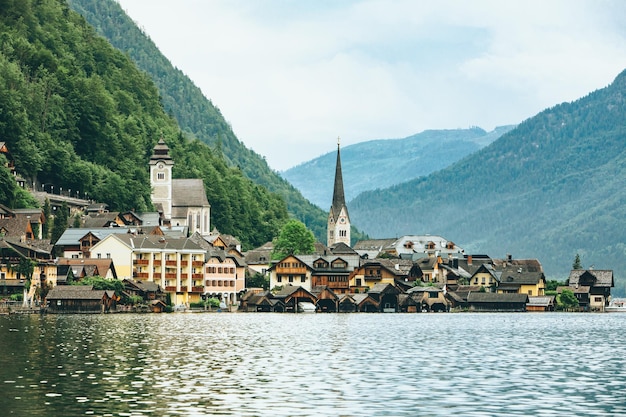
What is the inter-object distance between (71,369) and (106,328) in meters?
38.7

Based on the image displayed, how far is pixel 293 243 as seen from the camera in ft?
624

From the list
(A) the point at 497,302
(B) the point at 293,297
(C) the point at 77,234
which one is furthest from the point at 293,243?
(C) the point at 77,234

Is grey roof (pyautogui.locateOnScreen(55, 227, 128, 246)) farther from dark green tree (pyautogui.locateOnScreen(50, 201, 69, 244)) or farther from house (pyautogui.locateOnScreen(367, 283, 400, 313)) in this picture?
house (pyautogui.locateOnScreen(367, 283, 400, 313))

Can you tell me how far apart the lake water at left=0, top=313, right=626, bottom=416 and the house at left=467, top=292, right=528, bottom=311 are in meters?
94.1

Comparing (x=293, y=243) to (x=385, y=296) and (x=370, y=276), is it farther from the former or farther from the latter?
(x=385, y=296)

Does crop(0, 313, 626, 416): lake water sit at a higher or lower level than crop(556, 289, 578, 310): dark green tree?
lower

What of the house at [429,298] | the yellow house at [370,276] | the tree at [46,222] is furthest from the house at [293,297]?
the tree at [46,222]

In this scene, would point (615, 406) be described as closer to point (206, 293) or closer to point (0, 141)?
point (206, 293)

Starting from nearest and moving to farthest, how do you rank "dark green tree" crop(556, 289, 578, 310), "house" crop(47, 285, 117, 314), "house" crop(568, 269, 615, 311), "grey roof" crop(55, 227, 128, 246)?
"house" crop(47, 285, 117, 314), "grey roof" crop(55, 227, 128, 246), "dark green tree" crop(556, 289, 578, 310), "house" crop(568, 269, 615, 311)

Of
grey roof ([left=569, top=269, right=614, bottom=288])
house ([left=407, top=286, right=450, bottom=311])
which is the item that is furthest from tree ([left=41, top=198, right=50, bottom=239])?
grey roof ([left=569, top=269, right=614, bottom=288])

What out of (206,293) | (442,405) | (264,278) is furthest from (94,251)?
(442,405)

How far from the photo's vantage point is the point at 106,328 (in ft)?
297

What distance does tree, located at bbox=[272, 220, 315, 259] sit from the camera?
620 feet

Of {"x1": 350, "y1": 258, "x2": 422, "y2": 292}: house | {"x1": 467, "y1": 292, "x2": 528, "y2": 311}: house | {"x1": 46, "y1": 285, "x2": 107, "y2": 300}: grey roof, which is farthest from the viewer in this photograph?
{"x1": 467, "y1": 292, "x2": 528, "y2": 311}: house
